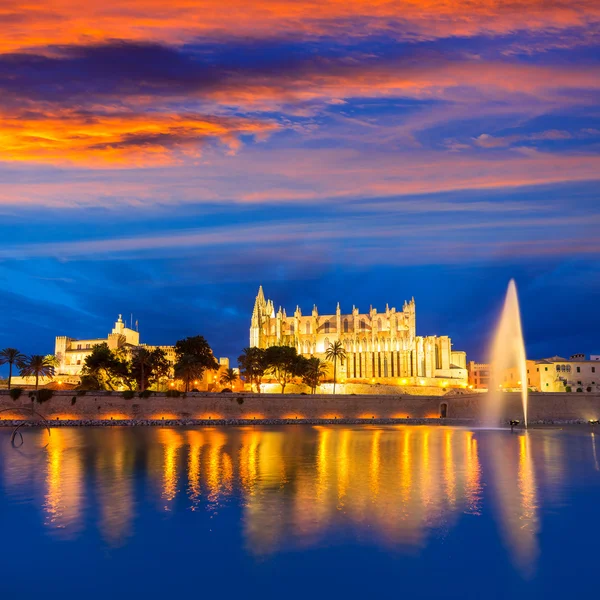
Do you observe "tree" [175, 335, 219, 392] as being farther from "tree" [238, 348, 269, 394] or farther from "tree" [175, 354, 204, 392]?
"tree" [238, 348, 269, 394]

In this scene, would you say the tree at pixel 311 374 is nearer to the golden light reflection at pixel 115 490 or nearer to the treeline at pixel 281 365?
the treeline at pixel 281 365

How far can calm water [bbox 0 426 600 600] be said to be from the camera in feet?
52.3

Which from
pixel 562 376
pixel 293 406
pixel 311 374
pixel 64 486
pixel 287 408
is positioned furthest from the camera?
pixel 311 374

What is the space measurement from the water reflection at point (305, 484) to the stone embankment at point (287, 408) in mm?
16062

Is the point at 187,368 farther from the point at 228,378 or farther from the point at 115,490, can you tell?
the point at 115,490

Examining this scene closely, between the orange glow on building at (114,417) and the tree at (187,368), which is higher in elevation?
the tree at (187,368)

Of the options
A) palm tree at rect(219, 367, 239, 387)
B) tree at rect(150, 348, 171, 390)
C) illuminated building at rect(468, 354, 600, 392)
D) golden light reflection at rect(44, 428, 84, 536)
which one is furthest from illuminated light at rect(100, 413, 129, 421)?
illuminated building at rect(468, 354, 600, 392)

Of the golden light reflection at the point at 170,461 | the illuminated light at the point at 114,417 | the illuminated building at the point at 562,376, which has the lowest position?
the golden light reflection at the point at 170,461

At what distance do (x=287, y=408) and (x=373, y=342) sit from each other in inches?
1717

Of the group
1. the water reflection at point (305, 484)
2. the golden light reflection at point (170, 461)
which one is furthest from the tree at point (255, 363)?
the water reflection at point (305, 484)

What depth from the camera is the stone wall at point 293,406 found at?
6391cm

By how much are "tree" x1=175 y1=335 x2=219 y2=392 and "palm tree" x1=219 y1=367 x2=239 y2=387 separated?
16759mm

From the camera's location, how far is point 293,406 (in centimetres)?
7250

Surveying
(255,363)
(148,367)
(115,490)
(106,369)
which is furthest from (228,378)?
(115,490)
